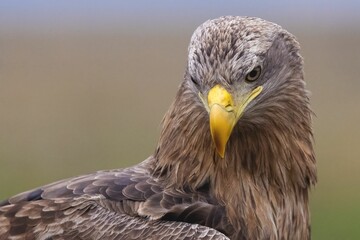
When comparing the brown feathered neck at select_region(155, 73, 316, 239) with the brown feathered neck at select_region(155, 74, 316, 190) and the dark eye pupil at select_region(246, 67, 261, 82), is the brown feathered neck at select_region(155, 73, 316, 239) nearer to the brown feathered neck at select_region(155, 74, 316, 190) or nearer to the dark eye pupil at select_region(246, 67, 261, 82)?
the brown feathered neck at select_region(155, 74, 316, 190)

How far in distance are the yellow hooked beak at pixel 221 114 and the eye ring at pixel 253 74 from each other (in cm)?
15

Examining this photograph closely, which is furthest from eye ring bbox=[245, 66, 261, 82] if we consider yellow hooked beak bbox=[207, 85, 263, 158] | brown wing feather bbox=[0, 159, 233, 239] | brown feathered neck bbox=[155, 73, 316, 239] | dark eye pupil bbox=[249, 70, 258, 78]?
brown wing feather bbox=[0, 159, 233, 239]

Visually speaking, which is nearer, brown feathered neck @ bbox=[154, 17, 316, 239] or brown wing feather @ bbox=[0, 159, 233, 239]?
brown wing feather @ bbox=[0, 159, 233, 239]

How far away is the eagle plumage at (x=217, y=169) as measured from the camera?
7355mm

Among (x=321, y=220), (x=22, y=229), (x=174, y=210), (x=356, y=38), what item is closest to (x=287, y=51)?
(x=174, y=210)

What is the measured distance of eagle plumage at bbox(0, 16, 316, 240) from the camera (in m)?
7.36

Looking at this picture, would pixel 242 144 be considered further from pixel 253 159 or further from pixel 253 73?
pixel 253 73

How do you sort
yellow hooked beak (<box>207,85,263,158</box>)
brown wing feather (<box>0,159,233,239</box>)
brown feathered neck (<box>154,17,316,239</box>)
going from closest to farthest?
yellow hooked beak (<box>207,85,263,158</box>)
brown wing feather (<box>0,159,233,239</box>)
brown feathered neck (<box>154,17,316,239</box>)

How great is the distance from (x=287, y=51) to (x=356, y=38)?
18.4 m

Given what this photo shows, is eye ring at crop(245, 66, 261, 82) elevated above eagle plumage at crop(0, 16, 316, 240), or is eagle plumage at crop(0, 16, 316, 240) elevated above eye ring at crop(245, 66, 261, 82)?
eye ring at crop(245, 66, 261, 82)

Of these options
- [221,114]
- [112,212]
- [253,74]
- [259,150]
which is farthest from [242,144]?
[112,212]

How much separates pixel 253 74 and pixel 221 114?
13.2 inches

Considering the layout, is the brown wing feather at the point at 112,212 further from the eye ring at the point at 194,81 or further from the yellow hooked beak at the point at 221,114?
the eye ring at the point at 194,81

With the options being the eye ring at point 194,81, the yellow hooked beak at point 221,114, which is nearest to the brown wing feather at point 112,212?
the yellow hooked beak at point 221,114
